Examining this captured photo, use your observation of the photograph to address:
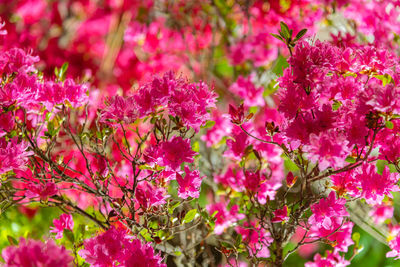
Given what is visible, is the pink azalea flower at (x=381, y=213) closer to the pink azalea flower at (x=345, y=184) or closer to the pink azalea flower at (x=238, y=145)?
the pink azalea flower at (x=345, y=184)

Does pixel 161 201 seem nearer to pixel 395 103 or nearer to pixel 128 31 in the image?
pixel 395 103

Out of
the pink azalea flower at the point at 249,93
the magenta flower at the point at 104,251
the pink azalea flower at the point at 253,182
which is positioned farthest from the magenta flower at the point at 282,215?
the pink azalea flower at the point at 249,93

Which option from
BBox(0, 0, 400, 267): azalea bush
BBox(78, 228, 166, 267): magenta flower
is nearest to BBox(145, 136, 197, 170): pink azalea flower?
BBox(0, 0, 400, 267): azalea bush

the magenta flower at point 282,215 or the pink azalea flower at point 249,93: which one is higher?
the pink azalea flower at point 249,93

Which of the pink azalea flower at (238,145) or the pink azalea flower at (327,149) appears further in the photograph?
the pink azalea flower at (238,145)

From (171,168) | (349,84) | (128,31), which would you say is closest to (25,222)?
(171,168)

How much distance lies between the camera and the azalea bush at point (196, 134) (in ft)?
2.80

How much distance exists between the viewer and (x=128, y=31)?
2211mm

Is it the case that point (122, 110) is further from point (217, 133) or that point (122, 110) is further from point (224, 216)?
point (217, 133)

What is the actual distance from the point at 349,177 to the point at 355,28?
40.4 inches

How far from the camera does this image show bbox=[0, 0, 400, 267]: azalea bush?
0.85 metres

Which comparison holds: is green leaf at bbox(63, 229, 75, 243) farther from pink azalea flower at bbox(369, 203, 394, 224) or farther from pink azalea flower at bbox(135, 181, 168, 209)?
pink azalea flower at bbox(369, 203, 394, 224)

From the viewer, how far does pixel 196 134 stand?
5.27 ft

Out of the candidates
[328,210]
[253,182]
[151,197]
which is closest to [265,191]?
[253,182]
